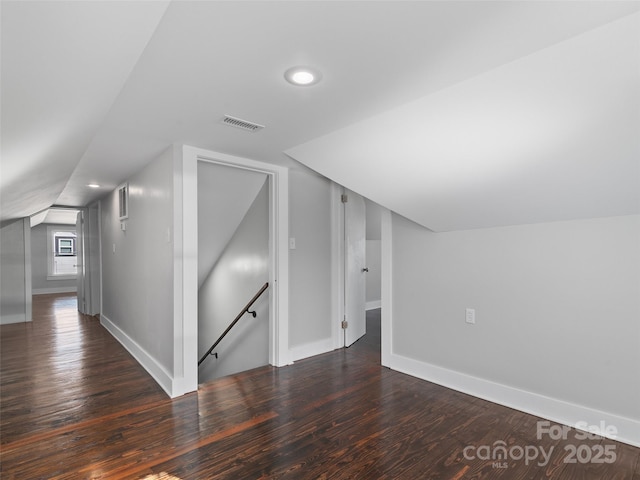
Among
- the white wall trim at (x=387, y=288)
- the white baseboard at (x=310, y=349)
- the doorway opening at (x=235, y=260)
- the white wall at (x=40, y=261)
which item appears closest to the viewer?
the white wall trim at (x=387, y=288)

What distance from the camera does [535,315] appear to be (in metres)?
2.50

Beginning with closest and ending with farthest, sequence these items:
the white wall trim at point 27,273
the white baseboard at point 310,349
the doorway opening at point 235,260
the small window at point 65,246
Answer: the white baseboard at point 310,349 → the doorway opening at point 235,260 → the white wall trim at point 27,273 → the small window at point 65,246

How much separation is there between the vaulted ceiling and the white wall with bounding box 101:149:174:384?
2.10 ft

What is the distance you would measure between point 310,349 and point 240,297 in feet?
3.61

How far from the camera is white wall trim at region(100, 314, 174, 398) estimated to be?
9.67 ft

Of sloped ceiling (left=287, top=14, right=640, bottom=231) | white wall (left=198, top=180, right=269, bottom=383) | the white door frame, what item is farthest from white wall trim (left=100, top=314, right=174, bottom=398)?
sloped ceiling (left=287, top=14, right=640, bottom=231)

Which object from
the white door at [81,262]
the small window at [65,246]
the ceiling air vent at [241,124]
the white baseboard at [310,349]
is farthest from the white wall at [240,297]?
the small window at [65,246]

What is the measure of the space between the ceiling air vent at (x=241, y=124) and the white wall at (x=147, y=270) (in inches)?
32.4

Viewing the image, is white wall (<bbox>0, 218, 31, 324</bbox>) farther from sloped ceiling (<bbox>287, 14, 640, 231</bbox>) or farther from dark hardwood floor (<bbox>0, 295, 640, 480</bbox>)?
sloped ceiling (<bbox>287, 14, 640, 231</bbox>)

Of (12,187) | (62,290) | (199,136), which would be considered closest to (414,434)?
(199,136)

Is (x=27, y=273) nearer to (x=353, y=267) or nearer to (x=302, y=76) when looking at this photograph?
(x=353, y=267)

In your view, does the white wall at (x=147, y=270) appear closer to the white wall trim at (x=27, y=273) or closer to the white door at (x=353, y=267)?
the white door at (x=353, y=267)

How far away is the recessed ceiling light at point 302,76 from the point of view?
67.6 inches

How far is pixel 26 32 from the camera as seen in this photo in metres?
1.04
